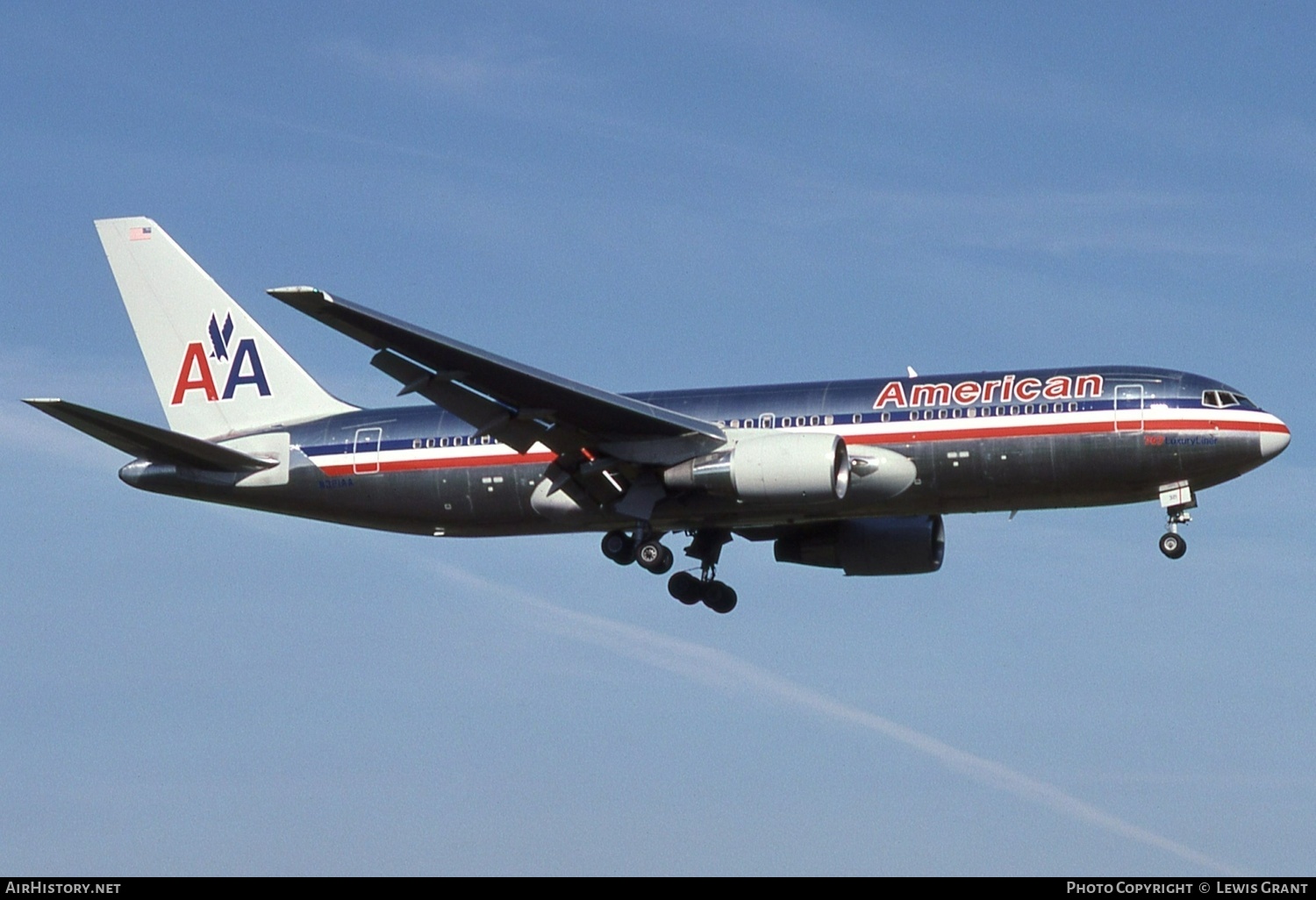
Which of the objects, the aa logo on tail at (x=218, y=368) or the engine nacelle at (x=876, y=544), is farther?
the aa logo on tail at (x=218, y=368)

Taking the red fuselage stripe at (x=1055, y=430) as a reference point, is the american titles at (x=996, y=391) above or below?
above

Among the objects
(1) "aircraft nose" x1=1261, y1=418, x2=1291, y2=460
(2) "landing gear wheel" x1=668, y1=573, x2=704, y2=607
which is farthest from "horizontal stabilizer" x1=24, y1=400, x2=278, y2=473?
(1) "aircraft nose" x1=1261, y1=418, x2=1291, y2=460

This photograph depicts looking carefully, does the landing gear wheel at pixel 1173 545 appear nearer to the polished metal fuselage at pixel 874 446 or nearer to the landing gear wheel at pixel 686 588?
the polished metal fuselage at pixel 874 446

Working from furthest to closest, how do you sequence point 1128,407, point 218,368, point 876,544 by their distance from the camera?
point 218,368
point 876,544
point 1128,407

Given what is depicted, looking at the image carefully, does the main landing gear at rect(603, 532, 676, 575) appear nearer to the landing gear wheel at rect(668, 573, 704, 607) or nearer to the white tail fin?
the landing gear wheel at rect(668, 573, 704, 607)

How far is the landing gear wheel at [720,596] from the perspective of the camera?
159 ft

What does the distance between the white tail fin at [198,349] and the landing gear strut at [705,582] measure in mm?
9654

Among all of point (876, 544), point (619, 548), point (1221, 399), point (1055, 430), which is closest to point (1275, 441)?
point (1221, 399)

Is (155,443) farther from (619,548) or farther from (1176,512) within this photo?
(1176,512)

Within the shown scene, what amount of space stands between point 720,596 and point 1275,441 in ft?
46.2

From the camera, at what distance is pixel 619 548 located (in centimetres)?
4553

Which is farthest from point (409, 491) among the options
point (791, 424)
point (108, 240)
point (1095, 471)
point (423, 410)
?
point (1095, 471)

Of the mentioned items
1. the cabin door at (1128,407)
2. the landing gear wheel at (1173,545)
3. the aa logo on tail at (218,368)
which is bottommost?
the landing gear wheel at (1173,545)

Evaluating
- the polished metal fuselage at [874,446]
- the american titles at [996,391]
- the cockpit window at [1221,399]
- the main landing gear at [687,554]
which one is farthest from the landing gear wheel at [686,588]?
the cockpit window at [1221,399]
